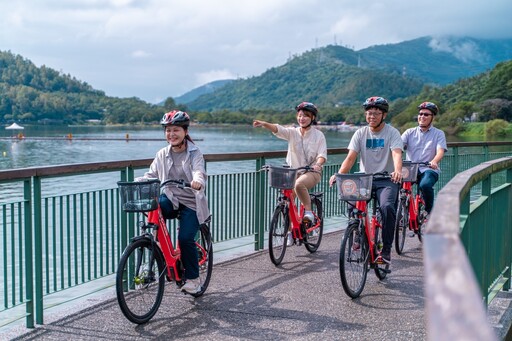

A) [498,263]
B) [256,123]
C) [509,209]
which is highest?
[256,123]

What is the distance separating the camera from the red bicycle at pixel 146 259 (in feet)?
15.4

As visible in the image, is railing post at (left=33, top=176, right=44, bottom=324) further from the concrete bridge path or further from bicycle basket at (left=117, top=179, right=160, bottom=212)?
bicycle basket at (left=117, top=179, right=160, bottom=212)

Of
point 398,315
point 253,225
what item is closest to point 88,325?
point 398,315

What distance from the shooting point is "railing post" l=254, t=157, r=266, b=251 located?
7750mm

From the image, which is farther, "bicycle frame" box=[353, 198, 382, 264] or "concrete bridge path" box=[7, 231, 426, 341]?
"bicycle frame" box=[353, 198, 382, 264]

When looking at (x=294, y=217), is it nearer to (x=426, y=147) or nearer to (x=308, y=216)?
(x=308, y=216)

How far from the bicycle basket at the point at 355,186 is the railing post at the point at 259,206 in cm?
230

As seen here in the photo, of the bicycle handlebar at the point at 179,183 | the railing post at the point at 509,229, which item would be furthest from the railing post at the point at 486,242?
the bicycle handlebar at the point at 179,183

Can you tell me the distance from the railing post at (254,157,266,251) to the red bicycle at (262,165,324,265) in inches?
17.6

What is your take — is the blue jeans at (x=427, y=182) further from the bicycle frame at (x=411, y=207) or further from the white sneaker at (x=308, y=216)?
the white sneaker at (x=308, y=216)

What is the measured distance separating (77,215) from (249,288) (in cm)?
167

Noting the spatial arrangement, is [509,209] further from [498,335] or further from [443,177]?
[443,177]

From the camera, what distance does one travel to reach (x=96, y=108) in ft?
641

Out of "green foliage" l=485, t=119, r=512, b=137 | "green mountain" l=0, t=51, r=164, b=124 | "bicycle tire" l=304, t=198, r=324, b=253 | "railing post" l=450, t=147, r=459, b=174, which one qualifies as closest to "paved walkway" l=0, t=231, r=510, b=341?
"bicycle tire" l=304, t=198, r=324, b=253
